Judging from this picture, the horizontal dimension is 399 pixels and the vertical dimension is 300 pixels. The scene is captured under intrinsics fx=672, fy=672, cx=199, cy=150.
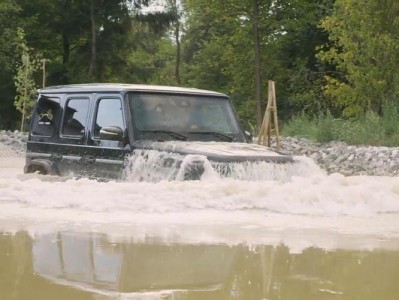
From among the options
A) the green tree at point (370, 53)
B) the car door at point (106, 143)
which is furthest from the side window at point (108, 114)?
the green tree at point (370, 53)

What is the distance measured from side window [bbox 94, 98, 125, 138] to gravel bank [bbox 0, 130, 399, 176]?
729 cm

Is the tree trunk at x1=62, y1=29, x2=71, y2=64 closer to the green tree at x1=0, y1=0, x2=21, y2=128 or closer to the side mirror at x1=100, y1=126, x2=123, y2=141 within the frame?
the green tree at x1=0, y1=0, x2=21, y2=128

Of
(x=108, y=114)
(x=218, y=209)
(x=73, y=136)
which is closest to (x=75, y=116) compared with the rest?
(x=73, y=136)

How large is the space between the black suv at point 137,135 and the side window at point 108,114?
0.01 m

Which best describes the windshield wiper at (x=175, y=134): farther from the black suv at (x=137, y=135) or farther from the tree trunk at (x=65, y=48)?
the tree trunk at (x=65, y=48)

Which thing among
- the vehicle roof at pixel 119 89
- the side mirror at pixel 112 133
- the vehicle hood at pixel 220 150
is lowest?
the vehicle hood at pixel 220 150

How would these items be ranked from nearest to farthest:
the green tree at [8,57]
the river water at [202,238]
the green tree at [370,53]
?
the river water at [202,238] → the green tree at [370,53] → the green tree at [8,57]

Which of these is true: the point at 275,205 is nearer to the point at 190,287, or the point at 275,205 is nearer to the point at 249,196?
the point at 249,196

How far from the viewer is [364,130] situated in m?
17.5

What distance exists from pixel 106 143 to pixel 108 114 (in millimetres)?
370

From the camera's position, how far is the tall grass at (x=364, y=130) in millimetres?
16938

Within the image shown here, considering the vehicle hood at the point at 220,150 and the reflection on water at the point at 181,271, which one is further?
the vehicle hood at the point at 220,150

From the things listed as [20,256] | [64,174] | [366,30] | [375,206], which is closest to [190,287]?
[20,256]

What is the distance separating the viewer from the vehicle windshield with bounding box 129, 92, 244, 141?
7520mm
